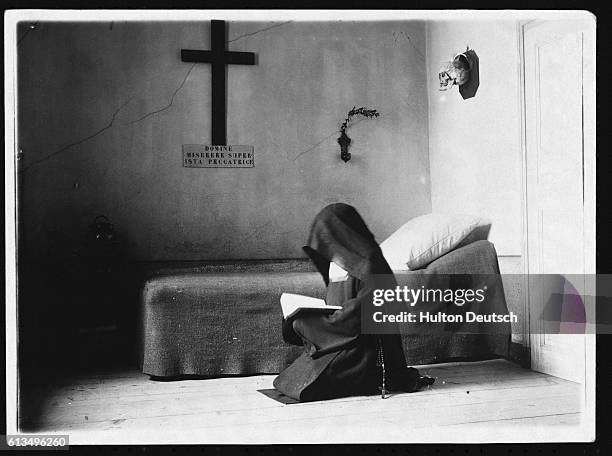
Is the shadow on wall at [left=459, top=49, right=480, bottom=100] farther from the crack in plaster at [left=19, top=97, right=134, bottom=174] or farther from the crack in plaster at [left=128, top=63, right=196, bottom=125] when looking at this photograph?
the crack in plaster at [left=19, top=97, right=134, bottom=174]

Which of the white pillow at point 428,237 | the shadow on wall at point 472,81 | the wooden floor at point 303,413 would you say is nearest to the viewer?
the wooden floor at point 303,413

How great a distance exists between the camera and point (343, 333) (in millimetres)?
1725

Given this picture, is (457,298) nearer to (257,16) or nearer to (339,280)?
(339,280)

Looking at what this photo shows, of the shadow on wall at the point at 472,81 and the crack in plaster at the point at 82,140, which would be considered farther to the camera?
the shadow on wall at the point at 472,81

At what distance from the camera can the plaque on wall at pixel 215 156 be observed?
1720 millimetres

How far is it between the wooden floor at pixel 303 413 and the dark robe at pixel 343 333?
0.14 feet

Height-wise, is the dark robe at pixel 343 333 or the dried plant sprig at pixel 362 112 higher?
the dried plant sprig at pixel 362 112

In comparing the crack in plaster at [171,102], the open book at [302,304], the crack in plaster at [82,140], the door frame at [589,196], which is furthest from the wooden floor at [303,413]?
the crack in plaster at [171,102]

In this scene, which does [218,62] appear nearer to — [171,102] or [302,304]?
[171,102]

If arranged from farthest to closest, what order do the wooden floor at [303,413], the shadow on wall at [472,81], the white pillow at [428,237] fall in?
1. the shadow on wall at [472,81]
2. the white pillow at [428,237]
3. the wooden floor at [303,413]

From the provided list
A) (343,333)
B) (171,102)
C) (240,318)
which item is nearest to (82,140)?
(171,102)

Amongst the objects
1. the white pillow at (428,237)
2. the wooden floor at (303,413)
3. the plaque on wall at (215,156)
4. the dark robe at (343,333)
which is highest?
the plaque on wall at (215,156)

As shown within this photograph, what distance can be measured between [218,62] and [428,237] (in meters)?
0.70

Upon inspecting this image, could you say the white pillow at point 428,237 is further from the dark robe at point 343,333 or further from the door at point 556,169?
the door at point 556,169
